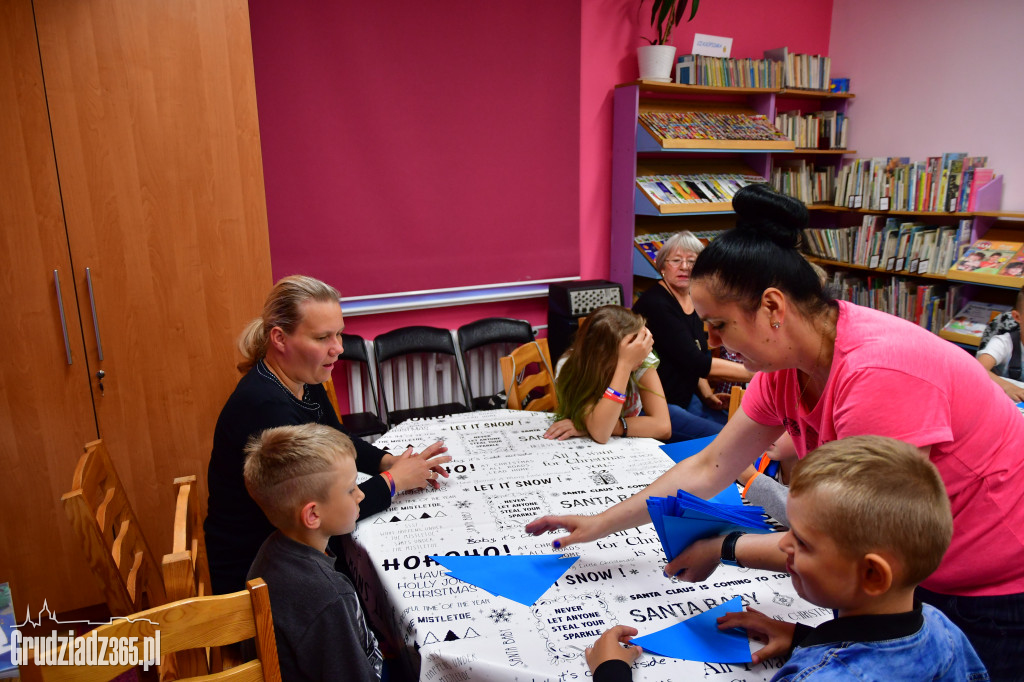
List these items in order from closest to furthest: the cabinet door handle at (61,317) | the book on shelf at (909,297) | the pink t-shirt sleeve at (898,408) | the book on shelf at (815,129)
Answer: the pink t-shirt sleeve at (898,408) < the cabinet door handle at (61,317) < the book on shelf at (909,297) < the book on shelf at (815,129)

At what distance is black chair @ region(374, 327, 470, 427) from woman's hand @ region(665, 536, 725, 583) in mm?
2407

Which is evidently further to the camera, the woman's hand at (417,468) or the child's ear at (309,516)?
the woman's hand at (417,468)

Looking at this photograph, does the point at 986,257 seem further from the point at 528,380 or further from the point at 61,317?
the point at 61,317

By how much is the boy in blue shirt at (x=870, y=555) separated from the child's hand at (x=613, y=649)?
0.29 m

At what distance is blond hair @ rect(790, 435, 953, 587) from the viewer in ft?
3.01

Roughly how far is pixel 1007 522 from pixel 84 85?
3.09 metres

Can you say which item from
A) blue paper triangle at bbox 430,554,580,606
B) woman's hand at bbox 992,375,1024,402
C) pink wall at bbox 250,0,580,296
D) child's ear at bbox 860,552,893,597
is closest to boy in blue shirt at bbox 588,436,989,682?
child's ear at bbox 860,552,893,597

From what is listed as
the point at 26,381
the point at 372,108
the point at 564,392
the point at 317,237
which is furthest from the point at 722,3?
the point at 26,381

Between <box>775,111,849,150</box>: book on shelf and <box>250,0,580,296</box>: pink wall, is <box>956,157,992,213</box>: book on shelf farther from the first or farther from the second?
<box>250,0,580,296</box>: pink wall

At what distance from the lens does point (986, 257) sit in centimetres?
388

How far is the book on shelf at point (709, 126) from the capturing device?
412cm

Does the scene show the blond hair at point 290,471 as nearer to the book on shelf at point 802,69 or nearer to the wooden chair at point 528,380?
the wooden chair at point 528,380

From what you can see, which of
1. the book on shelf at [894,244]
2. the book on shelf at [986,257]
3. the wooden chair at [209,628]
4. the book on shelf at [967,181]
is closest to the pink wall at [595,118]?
the book on shelf at [894,244]

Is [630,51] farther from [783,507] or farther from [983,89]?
[783,507]
